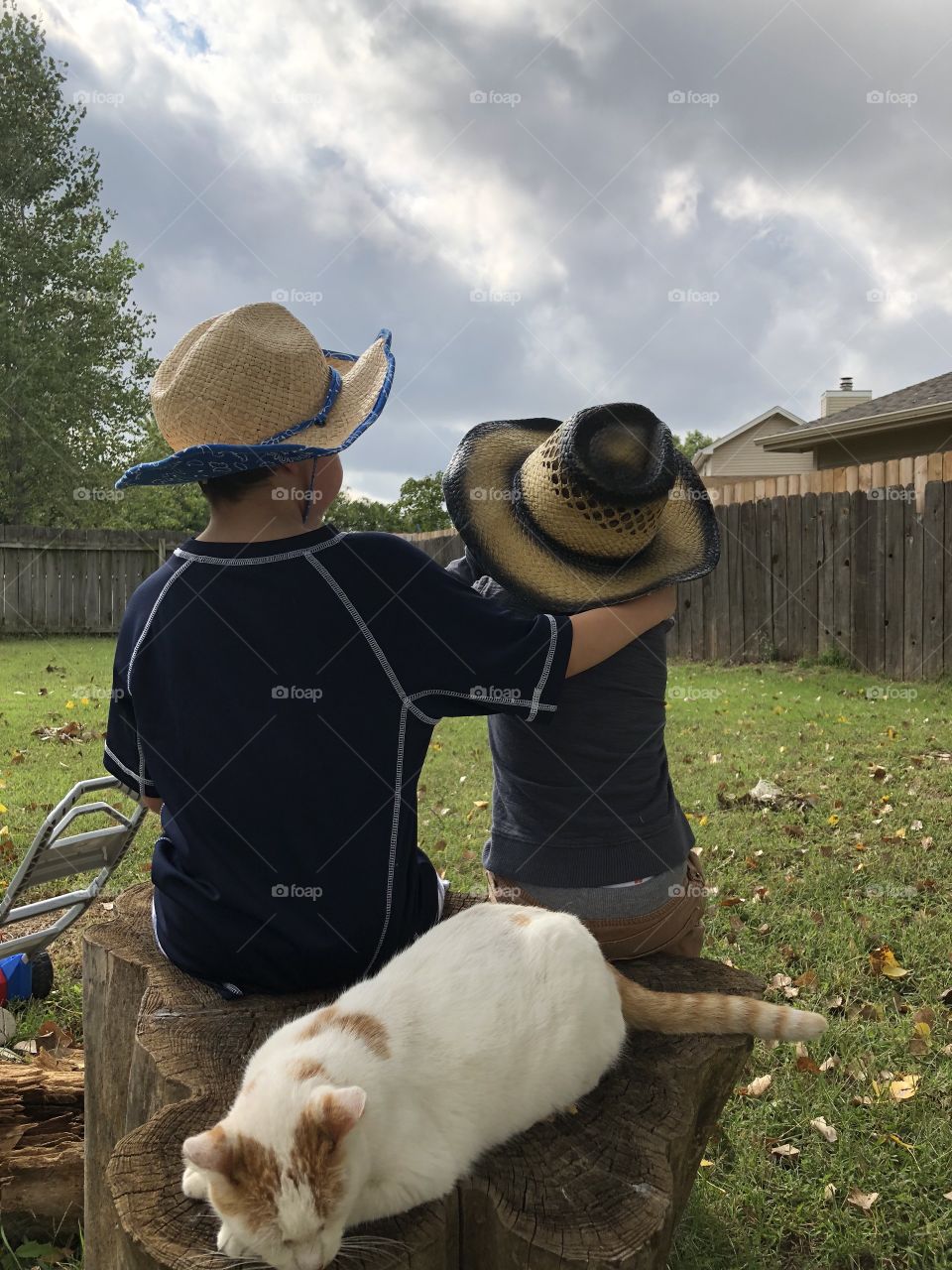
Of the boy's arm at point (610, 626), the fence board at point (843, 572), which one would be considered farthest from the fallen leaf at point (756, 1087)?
the fence board at point (843, 572)

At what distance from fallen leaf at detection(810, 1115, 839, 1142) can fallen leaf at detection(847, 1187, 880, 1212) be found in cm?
23

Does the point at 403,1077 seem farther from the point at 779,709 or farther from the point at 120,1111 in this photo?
the point at 779,709

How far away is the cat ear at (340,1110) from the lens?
4.62ft

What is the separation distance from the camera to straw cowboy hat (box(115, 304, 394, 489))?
2082 mm

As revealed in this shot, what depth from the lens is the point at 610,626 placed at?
2.14 metres

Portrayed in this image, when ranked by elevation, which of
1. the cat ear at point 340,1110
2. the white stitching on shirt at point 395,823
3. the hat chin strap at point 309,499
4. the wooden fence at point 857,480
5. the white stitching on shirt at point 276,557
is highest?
the wooden fence at point 857,480

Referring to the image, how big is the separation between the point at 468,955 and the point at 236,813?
0.60 meters

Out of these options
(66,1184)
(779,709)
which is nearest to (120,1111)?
(66,1184)

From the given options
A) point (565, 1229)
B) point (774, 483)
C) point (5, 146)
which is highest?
point (5, 146)

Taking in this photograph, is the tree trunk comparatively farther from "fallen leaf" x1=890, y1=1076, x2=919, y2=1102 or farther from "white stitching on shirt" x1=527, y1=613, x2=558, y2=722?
"fallen leaf" x1=890, y1=1076, x2=919, y2=1102

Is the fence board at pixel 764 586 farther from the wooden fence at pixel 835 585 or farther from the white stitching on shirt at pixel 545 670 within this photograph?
the white stitching on shirt at pixel 545 670

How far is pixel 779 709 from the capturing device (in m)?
9.05

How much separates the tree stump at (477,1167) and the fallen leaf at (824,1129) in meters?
0.92

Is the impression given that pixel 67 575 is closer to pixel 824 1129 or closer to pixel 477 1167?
pixel 824 1129
